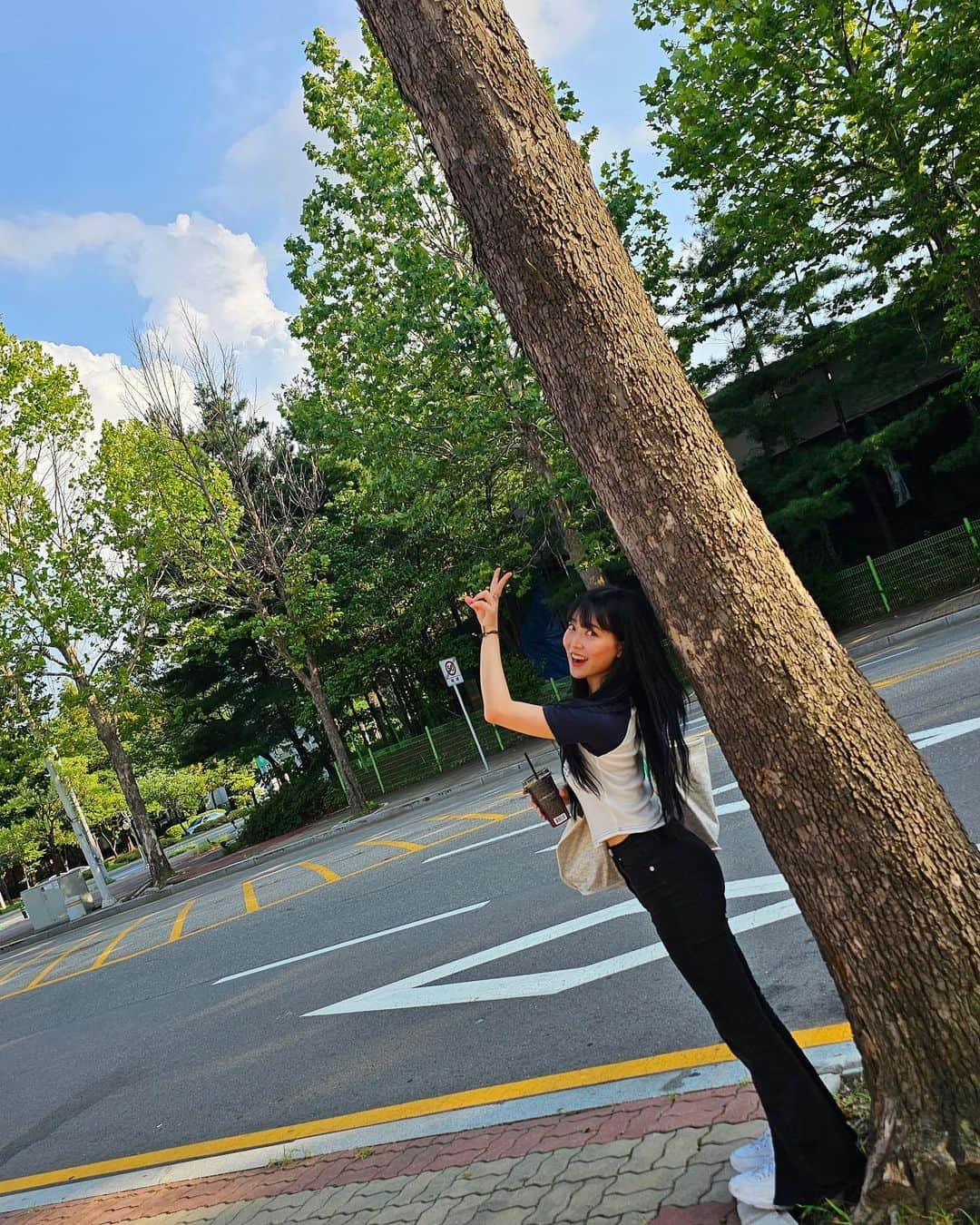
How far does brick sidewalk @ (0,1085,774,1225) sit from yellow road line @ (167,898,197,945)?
927 centimetres

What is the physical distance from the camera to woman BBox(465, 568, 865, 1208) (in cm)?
287

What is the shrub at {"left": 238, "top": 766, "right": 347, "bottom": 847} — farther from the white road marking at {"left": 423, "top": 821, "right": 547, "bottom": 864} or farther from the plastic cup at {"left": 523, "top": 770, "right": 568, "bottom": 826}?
the plastic cup at {"left": 523, "top": 770, "right": 568, "bottom": 826}

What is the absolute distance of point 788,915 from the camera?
5.79 m

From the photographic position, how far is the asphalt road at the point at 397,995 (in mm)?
5371

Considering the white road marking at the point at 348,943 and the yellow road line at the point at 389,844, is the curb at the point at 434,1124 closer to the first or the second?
the white road marking at the point at 348,943

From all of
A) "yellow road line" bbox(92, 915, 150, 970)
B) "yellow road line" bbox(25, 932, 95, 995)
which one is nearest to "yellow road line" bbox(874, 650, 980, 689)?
"yellow road line" bbox(92, 915, 150, 970)

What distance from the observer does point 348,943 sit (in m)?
9.17

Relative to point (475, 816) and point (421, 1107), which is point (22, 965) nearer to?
point (475, 816)

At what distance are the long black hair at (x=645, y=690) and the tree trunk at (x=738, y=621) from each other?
0.08 meters

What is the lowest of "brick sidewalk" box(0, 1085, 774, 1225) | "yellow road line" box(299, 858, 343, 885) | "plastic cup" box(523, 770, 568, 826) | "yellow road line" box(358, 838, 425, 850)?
"yellow road line" box(358, 838, 425, 850)

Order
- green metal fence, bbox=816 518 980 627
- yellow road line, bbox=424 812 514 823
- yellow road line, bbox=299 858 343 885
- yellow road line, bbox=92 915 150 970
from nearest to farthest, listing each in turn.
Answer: yellow road line, bbox=424 812 514 823, yellow road line, bbox=299 858 343 885, yellow road line, bbox=92 915 150 970, green metal fence, bbox=816 518 980 627

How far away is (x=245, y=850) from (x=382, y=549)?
9.44 m

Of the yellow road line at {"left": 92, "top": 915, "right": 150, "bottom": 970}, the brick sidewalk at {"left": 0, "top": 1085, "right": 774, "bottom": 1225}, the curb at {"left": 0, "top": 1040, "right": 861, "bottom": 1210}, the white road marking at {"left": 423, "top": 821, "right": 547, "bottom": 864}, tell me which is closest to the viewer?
the brick sidewalk at {"left": 0, "top": 1085, "right": 774, "bottom": 1225}

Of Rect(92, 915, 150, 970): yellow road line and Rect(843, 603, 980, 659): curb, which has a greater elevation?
Rect(92, 915, 150, 970): yellow road line
